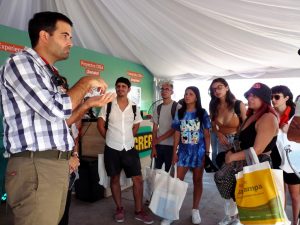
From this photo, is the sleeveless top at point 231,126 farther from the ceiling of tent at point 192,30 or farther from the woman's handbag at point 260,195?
the ceiling of tent at point 192,30

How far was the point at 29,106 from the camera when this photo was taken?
114 cm

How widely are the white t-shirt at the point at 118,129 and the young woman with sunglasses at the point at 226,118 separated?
1.00 metres

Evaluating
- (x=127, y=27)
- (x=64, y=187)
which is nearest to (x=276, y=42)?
(x=127, y=27)

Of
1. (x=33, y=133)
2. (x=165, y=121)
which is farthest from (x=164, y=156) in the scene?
(x=33, y=133)

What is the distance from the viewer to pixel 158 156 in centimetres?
331

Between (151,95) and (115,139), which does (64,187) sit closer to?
(115,139)

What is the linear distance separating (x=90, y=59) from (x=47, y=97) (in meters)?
4.27

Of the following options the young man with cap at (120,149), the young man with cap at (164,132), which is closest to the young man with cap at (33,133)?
the young man with cap at (120,149)

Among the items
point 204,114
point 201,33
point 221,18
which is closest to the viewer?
point 204,114

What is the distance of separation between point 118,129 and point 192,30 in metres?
1.87

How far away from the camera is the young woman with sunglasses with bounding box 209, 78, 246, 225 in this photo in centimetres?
271

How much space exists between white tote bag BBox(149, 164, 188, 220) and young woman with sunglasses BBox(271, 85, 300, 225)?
95 cm

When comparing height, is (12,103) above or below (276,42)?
below

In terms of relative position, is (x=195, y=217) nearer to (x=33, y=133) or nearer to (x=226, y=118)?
(x=226, y=118)
